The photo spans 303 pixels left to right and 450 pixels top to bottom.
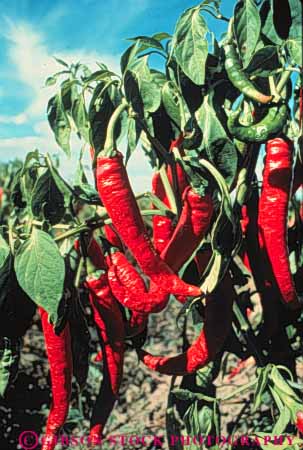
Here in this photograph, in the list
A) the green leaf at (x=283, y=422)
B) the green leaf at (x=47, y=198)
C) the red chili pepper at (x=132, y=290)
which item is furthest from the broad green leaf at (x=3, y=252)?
the green leaf at (x=283, y=422)

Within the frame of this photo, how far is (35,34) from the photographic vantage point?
42.9 inches

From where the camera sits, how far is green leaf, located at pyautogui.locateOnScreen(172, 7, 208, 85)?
3.33 ft

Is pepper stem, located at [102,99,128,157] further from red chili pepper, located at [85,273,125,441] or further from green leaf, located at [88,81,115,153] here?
red chili pepper, located at [85,273,125,441]

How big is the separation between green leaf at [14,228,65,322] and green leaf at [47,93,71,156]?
341mm

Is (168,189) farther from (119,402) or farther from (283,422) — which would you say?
(119,402)

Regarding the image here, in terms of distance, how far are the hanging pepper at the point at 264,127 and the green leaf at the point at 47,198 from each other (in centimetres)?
43

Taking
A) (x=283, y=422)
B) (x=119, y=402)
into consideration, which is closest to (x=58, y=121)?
(x=283, y=422)

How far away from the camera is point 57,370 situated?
4.04 ft

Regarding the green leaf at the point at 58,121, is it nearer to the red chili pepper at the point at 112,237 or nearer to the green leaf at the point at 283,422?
the red chili pepper at the point at 112,237

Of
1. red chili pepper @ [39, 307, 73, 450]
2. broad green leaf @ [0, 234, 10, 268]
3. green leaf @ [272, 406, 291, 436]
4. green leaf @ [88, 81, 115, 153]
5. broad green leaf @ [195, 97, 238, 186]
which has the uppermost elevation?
green leaf @ [88, 81, 115, 153]

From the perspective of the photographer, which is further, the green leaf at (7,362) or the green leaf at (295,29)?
the green leaf at (7,362)

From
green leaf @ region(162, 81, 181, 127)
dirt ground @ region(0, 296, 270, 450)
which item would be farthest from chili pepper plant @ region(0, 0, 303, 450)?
dirt ground @ region(0, 296, 270, 450)

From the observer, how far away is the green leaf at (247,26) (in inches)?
38.5

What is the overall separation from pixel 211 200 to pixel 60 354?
1.54ft
